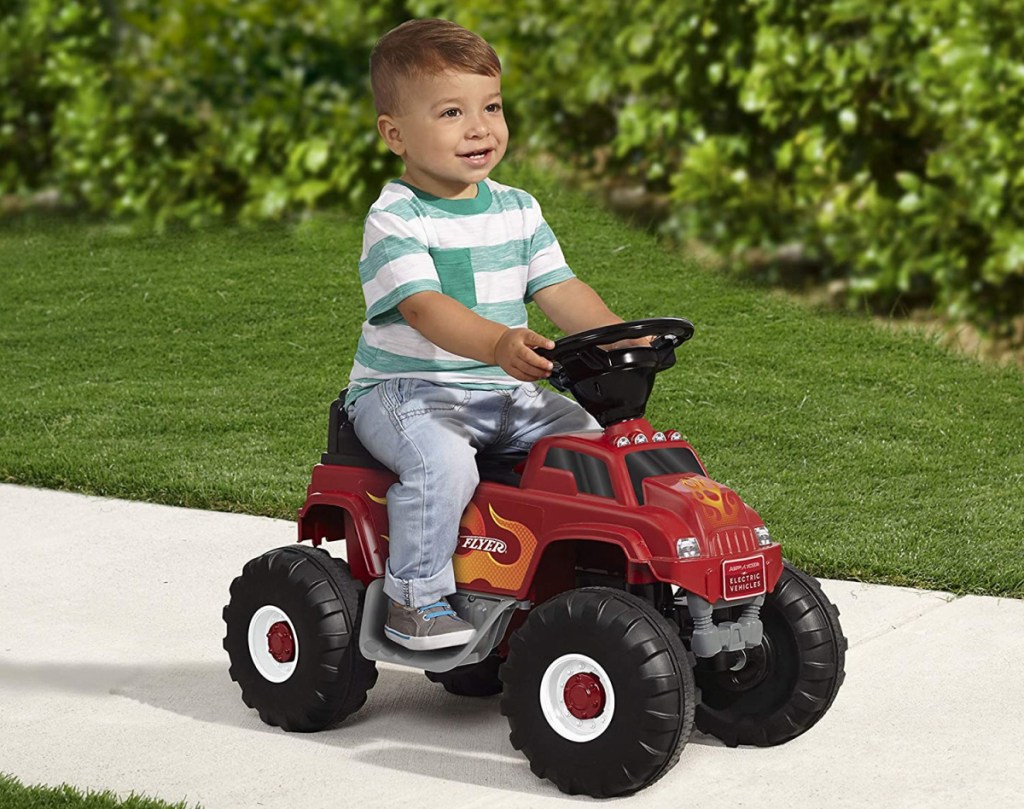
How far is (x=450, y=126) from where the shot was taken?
387 centimetres

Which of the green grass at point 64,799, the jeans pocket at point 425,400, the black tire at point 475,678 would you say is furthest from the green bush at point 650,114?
the green grass at point 64,799

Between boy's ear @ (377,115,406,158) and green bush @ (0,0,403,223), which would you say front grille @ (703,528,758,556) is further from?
green bush @ (0,0,403,223)

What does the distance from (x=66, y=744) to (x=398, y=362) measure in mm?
1101

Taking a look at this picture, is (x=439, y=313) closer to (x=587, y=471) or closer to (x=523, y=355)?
(x=523, y=355)

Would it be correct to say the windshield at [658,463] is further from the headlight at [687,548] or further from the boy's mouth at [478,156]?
the boy's mouth at [478,156]

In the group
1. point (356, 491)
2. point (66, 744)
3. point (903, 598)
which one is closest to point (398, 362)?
point (356, 491)

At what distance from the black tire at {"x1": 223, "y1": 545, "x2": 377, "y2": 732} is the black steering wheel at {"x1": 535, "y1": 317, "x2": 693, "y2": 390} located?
0.70 metres

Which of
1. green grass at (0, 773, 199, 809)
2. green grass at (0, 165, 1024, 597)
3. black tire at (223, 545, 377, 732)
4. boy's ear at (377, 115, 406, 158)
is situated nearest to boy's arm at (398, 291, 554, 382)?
boy's ear at (377, 115, 406, 158)

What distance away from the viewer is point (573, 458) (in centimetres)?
375

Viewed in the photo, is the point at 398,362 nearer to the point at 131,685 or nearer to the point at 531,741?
the point at 531,741

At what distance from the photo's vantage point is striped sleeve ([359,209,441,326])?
382 cm

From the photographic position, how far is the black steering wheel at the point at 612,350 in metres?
3.63

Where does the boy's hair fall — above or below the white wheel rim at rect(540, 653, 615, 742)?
above

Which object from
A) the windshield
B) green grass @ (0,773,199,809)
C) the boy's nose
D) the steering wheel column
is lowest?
green grass @ (0,773,199,809)
